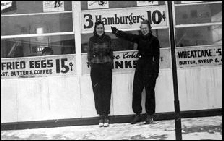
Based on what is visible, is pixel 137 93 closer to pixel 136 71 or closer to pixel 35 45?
pixel 136 71

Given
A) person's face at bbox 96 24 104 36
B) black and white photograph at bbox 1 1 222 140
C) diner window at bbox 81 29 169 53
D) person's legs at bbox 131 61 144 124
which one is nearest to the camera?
person's face at bbox 96 24 104 36

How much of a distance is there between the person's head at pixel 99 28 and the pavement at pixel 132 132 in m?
1.89

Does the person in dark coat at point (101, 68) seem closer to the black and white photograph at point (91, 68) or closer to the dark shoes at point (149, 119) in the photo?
the black and white photograph at point (91, 68)

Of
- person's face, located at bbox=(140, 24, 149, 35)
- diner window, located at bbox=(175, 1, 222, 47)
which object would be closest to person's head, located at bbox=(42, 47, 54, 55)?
person's face, located at bbox=(140, 24, 149, 35)

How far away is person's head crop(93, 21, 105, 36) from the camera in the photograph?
633 cm

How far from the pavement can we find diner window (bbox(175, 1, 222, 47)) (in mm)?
1660

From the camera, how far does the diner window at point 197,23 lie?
22.2 ft

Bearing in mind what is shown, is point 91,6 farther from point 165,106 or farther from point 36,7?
point 165,106

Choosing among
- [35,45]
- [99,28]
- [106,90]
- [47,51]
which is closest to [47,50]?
[47,51]

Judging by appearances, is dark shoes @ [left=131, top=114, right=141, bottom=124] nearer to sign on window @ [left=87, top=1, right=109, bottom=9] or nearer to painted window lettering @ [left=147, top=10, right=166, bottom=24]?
painted window lettering @ [left=147, top=10, right=166, bottom=24]

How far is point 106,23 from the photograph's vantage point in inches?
267

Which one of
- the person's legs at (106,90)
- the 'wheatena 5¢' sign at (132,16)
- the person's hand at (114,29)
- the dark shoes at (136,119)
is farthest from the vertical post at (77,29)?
the dark shoes at (136,119)

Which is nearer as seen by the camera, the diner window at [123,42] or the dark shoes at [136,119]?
the dark shoes at [136,119]

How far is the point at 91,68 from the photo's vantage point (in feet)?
21.0
